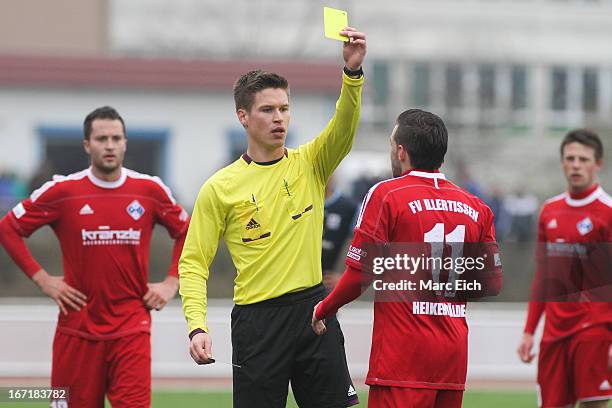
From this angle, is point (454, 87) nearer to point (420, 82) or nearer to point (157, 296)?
point (420, 82)

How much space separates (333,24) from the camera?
17.5 feet

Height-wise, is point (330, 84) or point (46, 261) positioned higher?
point (330, 84)

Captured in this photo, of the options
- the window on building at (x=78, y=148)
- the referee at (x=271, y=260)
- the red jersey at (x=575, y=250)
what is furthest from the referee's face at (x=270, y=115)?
the window on building at (x=78, y=148)

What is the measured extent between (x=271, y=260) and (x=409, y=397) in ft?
3.17

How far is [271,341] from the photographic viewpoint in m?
5.76

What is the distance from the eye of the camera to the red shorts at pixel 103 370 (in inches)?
273

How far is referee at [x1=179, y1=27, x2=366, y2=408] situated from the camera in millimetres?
5766

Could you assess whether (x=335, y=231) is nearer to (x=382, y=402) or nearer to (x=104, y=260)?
(x=104, y=260)

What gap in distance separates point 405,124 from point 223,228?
1081 mm

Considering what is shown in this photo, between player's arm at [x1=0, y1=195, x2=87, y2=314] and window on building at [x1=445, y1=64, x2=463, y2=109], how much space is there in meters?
37.0

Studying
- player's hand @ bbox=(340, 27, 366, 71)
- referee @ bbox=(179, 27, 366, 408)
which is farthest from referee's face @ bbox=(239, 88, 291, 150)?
player's hand @ bbox=(340, 27, 366, 71)

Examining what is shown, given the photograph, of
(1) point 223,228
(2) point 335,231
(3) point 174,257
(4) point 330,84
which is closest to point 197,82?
(4) point 330,84

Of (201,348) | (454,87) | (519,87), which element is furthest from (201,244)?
(519,87)

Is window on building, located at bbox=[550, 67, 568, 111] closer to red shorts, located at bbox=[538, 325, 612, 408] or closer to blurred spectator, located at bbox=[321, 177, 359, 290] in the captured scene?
blurred spectator, located at bbox=[321, 177, 359, 290]
